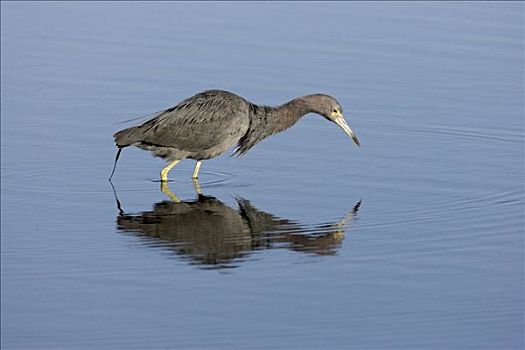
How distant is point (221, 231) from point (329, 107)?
2.94m

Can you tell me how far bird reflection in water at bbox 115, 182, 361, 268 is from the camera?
10.3 meters

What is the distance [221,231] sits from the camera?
36.1 feet

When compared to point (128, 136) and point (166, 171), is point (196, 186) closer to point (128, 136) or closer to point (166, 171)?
point (166, 171)

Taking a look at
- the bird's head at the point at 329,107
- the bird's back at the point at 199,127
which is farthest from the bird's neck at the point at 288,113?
the bird's back at the point at 199,127

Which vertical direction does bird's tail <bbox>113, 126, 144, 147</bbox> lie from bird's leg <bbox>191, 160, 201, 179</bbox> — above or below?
above

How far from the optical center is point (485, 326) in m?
8.59

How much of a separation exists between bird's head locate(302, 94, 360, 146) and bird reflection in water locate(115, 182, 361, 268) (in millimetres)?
1891

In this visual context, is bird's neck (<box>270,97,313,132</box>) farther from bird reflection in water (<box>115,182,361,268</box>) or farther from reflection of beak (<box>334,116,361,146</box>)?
bird reflection in water (<box>115,182,361,268</box>)

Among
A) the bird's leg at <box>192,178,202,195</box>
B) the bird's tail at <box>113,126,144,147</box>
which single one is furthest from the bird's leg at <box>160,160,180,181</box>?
the bird's tail at <box>113,126,144,147</box>

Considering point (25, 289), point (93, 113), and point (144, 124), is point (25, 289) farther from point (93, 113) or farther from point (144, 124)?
point (93, 113)

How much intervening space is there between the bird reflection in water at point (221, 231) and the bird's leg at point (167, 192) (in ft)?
0.29

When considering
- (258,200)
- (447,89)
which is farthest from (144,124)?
(447,89)

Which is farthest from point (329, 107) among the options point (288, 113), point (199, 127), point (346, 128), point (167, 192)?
point (167, 192)

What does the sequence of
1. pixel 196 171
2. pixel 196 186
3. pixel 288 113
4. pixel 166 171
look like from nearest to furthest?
pixel 196 186 → pixel 166 171 → pixel 196 171 → pixel 288 113
